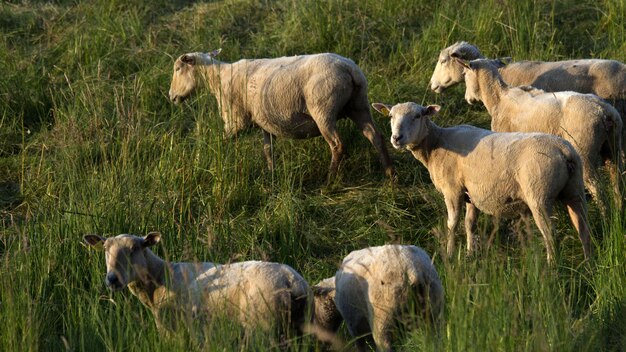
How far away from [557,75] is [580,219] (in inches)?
104

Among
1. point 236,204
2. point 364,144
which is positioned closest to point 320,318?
point 236,204

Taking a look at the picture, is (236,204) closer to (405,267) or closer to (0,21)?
(405,267)

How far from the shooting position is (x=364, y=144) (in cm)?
1161

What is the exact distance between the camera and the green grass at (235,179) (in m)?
7.08

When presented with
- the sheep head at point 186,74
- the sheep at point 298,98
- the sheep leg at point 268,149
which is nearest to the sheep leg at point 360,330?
the sheep at point 298,98

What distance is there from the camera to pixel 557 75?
1142 cm

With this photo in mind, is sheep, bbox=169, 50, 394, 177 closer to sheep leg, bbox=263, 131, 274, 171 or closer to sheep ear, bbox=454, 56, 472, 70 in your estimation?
sheep leg, bbox=263, 131, 274, 171

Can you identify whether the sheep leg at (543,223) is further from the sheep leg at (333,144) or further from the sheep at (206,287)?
the sheep leg at (333,144)

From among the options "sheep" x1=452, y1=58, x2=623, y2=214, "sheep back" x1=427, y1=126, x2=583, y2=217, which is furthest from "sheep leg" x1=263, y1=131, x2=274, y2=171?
"sheep" x1=452, y1=58, x2=623, y2=214

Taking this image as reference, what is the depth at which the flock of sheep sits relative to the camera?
7.14m

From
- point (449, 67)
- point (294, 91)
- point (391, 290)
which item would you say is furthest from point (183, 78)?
point (391, 290)

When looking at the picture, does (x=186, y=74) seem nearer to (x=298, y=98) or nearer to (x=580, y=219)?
(x=298, y=98)

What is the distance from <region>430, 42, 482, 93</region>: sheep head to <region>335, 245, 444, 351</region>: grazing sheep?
507 cm

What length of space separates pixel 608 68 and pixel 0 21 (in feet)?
25.6
